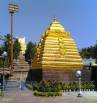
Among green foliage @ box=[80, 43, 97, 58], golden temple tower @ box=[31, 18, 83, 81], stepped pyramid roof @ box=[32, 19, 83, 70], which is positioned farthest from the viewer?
green foliage @ box=[80, 43, 97, 58]

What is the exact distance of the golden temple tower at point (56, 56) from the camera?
139 ft

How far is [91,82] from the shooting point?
39656mm

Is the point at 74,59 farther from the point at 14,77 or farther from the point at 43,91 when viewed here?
the point at 14,77

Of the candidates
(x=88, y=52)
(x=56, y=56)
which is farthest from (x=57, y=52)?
(x=88, y=52)

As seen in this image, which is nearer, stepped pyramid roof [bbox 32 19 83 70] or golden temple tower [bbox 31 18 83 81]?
golden temple tower [bbox 31 18 83 81]

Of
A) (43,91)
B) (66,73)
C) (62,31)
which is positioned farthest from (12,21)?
(43,91)

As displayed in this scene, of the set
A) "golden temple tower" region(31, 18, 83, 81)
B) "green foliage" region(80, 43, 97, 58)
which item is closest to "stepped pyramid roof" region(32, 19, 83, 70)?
"golden temple tower" region(31, 18, 83, 81)

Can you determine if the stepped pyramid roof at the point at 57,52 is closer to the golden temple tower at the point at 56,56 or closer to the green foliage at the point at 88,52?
the golden temple tower at the point at 56,56

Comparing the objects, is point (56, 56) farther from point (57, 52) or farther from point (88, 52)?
point (88, 52)

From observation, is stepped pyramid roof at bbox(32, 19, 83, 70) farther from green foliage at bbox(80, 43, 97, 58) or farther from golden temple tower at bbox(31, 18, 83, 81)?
green foliage at bbox(80, 43, 97, 58)

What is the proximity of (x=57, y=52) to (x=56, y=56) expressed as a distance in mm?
507

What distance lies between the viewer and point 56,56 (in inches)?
1690

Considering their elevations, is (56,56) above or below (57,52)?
below

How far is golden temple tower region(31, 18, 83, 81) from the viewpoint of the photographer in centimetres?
4231
